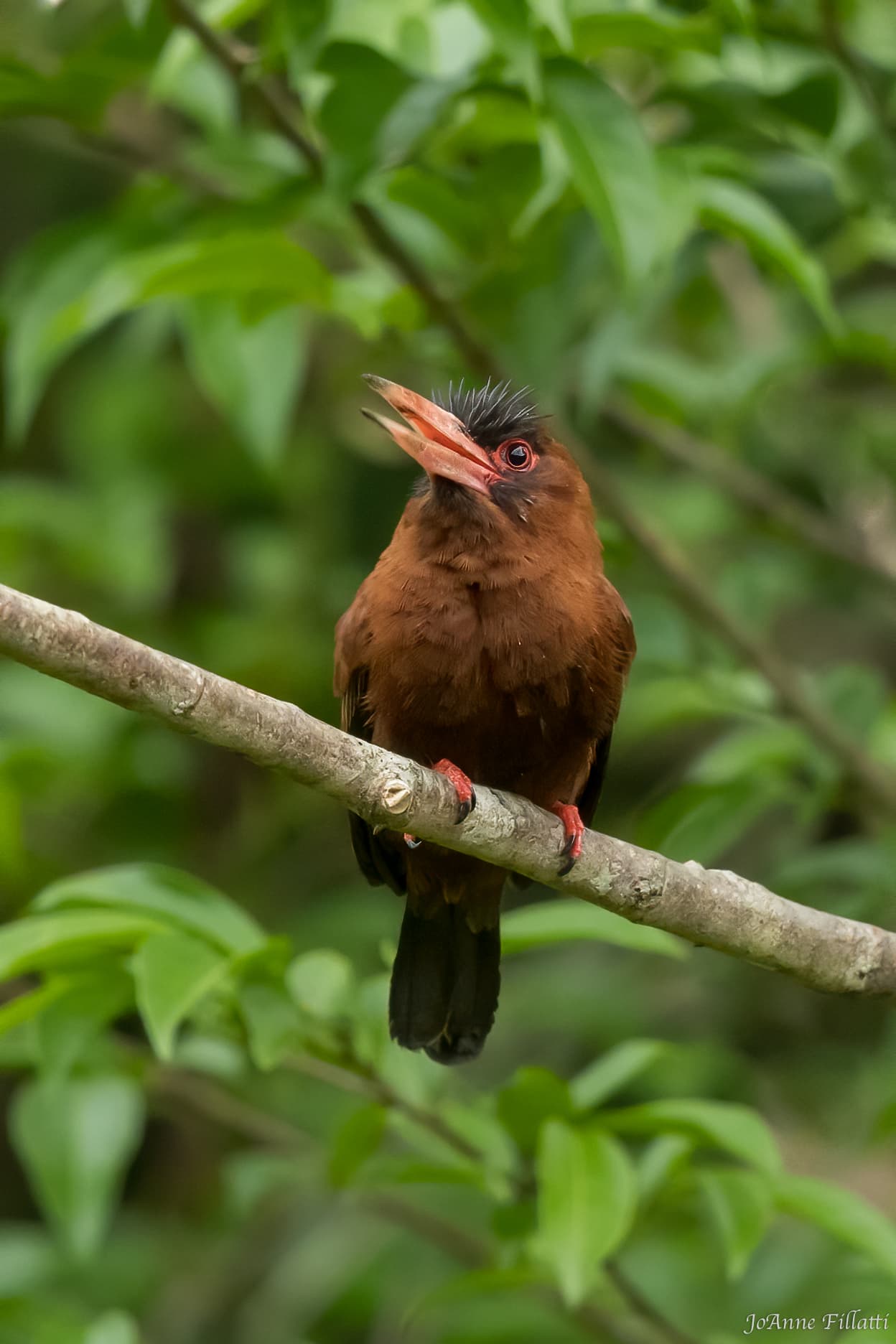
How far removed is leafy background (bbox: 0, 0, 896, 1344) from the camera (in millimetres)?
2756

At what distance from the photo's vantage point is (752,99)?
3301 mm

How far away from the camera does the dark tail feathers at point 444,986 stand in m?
3.25

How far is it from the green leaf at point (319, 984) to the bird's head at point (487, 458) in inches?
33.6

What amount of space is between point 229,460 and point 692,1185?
3159 millimetres

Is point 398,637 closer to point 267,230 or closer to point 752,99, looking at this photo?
point 267,230

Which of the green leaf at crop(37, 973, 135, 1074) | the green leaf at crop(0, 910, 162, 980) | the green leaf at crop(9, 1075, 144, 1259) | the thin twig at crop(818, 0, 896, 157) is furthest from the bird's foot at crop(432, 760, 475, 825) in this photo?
the thin twig at crop(818, 0, 896, 157)

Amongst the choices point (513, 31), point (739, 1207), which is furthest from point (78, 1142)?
point (513, 31)

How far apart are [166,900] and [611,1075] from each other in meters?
0.87

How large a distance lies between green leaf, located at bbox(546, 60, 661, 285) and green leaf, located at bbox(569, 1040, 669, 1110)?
137cm

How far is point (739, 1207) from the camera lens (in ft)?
8.70

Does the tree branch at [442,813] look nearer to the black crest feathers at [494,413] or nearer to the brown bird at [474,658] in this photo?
the brown bird at [474,658]

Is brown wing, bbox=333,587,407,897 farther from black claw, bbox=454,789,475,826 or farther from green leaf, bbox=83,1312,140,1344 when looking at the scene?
green leaf, bbox=83,1312,140,1344

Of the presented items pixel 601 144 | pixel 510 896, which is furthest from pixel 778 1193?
pixel 510 896

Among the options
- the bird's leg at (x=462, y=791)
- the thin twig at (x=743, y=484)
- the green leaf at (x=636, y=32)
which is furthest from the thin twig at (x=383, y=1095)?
the green leaf at (x=636, y=32)
